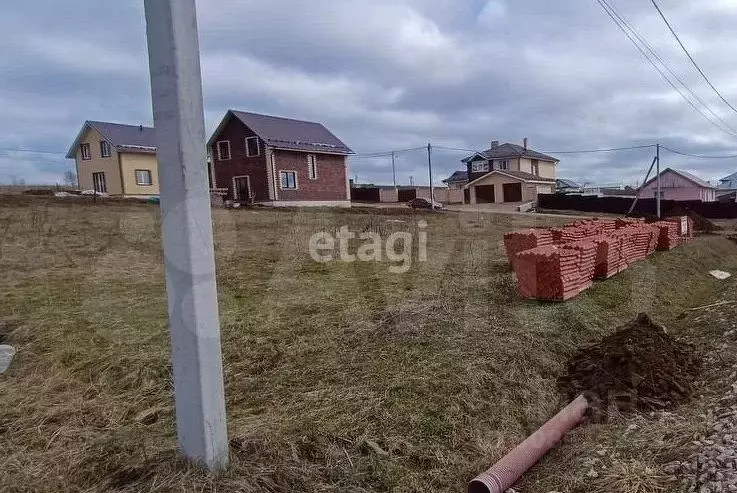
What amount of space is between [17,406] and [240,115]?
26.5 meters

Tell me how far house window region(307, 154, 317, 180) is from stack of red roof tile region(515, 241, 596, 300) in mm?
23242

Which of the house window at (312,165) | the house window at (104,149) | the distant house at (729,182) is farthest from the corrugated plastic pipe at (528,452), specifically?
the distant house at (729,182)

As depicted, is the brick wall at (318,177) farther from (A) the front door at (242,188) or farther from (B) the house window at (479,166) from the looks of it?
(B) the house window at (479,166)

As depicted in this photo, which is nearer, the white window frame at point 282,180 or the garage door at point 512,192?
the white window frame at point 282,180

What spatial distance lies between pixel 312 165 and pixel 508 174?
20.1 metres

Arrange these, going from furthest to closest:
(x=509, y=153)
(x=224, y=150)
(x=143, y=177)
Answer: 1. (x=509, y=153)
2. (x=143, y=177)
3. (x=224, y=150)

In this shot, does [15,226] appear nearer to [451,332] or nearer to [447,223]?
[451,332]

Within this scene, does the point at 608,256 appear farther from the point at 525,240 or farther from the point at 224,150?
the point at 224,150

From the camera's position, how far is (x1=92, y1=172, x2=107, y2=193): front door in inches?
1231

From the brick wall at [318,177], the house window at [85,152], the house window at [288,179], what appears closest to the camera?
the house window at [288,179]

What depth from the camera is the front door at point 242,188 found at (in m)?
27.6

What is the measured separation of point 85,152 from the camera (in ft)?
105

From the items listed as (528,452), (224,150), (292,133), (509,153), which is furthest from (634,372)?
(509,153)

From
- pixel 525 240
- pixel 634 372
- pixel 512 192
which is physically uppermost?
pixel 512 192
